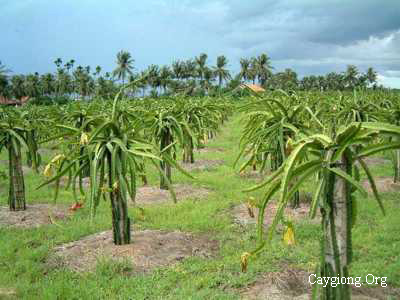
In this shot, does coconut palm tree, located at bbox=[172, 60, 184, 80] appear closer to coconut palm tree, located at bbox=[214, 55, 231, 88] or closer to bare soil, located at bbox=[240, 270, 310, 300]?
coconut palm tree, located at bbox=[214, 55, 231, 88]

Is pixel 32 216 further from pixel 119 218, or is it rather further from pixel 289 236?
pixel 289 236

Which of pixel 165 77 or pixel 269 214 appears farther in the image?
pixel 165 77

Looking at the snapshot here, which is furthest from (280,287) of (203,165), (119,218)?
(203,165)

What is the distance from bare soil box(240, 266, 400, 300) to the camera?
169 inches

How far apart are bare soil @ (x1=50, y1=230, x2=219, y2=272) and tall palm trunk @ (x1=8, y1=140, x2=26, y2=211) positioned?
2.16 meters

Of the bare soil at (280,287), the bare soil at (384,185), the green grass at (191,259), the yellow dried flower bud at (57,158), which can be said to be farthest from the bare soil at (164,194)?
the bare soil at (280,287)

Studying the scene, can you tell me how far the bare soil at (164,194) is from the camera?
8945 millimetres

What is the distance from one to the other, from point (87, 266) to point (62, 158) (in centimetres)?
139

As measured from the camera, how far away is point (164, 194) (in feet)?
30.9

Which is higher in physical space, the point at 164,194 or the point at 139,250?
the point at 164,194

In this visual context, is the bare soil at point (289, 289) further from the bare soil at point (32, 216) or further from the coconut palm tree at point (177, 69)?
the coconut palm tree at point (177, 69)

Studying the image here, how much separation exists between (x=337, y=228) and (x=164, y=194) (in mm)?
6567

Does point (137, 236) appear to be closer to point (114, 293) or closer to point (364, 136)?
point (114, 293)

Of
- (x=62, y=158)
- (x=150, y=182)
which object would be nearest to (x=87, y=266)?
(x=62, y=158)
